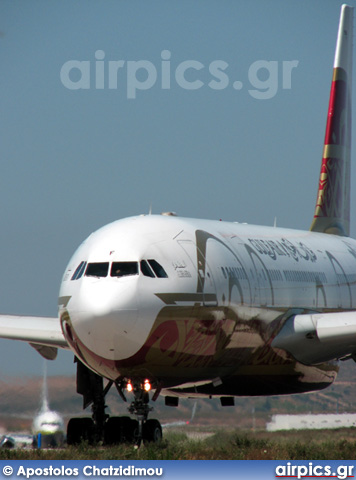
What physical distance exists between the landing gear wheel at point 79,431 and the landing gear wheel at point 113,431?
47cm

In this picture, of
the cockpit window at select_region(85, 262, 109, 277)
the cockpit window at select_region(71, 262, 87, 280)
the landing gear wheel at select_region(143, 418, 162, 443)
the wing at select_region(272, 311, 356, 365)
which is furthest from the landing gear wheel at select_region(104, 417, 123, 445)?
the cockpit window at select_region(85, 262, 109, 277)

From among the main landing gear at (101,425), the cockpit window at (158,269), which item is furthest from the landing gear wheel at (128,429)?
the cockpit window at (158,269)

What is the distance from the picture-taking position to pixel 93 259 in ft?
81.4

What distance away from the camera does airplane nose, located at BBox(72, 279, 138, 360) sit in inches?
923

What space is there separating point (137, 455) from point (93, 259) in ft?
13.8

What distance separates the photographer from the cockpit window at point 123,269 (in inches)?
955

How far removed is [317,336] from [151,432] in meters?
5.87

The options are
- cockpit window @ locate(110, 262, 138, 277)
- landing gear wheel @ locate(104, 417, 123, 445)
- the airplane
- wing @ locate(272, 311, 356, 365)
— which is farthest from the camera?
wing @ locate(272, 311, 356, 365)

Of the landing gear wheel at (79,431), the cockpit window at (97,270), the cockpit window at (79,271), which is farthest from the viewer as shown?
the landing gear wheel at (79,431)

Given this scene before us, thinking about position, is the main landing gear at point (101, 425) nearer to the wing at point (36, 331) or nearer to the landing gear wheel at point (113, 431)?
the landing gear wheel at point (113, 431)

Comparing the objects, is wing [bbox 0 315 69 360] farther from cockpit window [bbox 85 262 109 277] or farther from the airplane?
cockpit window [bbox 85 262 109 277]

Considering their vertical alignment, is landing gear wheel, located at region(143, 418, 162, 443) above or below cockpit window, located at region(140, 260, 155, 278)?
below

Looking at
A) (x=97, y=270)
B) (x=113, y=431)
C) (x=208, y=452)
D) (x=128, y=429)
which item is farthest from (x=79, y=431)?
(x=97, y=270)

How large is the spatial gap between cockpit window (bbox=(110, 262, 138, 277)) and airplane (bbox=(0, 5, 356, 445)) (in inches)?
0.8
